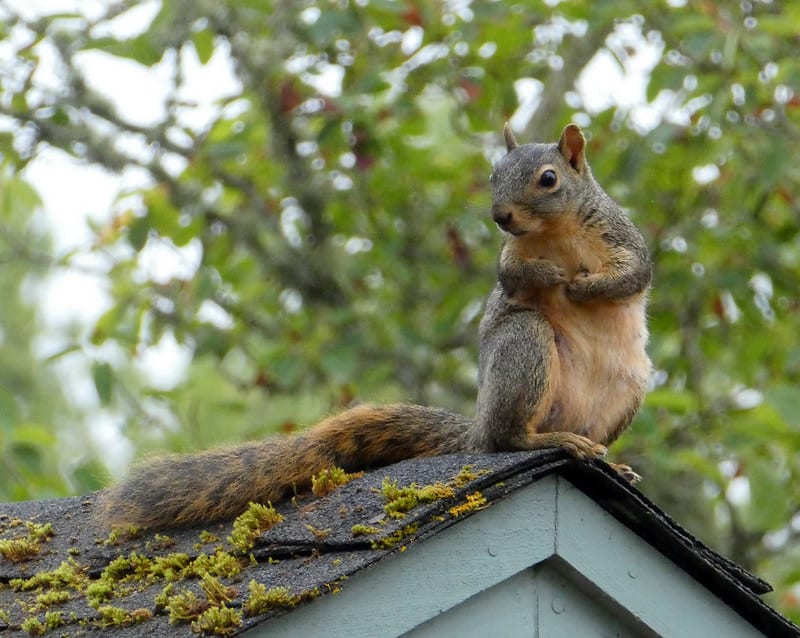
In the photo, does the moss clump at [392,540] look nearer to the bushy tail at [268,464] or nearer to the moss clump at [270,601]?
the moss clump at [270,601]

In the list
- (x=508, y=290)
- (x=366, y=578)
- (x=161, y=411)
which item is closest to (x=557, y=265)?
Answer: (x=508, y=290)

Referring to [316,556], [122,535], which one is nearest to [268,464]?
[122,535]

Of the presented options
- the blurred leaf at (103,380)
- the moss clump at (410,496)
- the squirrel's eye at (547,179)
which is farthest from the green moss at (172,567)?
the blurred leaf at (103,380)

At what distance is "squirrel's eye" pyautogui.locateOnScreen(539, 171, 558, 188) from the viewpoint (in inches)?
113

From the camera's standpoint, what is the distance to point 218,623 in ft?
5.76

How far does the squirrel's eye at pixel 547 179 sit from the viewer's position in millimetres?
2867

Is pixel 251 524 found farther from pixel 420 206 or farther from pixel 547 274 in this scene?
pixel 420 206

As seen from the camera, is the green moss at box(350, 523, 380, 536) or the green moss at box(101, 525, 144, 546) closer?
the green moss at box(350, 523, 380, 536)

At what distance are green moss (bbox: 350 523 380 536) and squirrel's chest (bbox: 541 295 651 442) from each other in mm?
832

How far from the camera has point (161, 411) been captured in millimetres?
5953

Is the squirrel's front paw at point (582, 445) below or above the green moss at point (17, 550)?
above

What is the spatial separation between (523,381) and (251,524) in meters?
0.69

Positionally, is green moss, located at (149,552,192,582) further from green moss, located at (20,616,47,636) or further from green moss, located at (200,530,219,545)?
green moss, located at (20,616,47,636)

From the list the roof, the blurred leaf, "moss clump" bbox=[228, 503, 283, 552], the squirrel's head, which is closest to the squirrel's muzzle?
the squirrel's head
